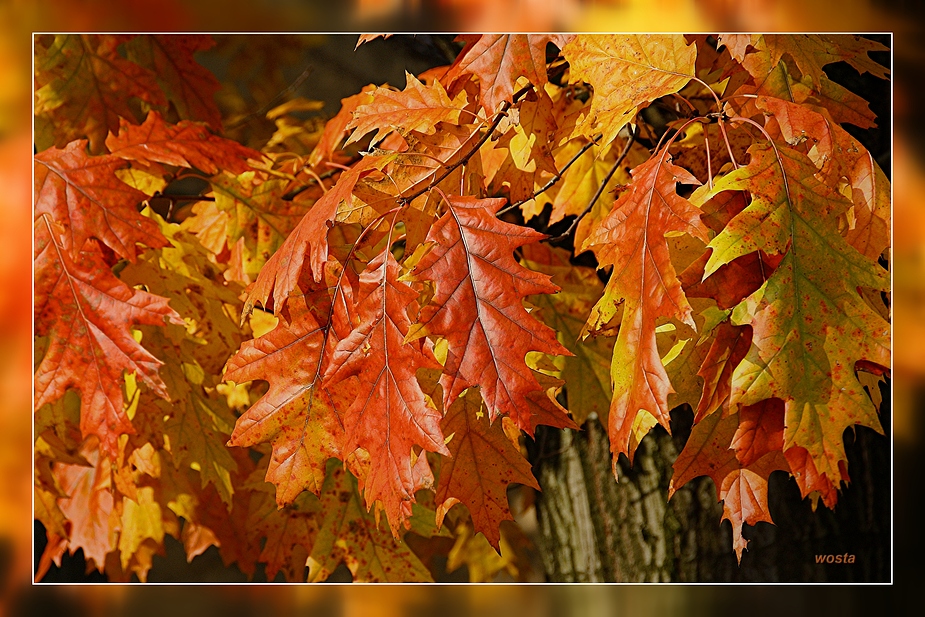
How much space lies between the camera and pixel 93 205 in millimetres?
911

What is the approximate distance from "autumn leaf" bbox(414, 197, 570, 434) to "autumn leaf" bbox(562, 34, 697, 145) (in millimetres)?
150

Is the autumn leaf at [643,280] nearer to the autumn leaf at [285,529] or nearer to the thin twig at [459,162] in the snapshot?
the thin twig at [459,162]

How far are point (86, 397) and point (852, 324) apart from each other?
2.76ft

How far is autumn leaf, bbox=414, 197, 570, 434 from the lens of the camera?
67 cm

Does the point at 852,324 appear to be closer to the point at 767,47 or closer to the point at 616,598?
the point at 767,47

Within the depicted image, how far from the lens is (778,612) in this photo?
40.4 inches

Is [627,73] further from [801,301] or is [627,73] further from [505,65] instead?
[801,301]

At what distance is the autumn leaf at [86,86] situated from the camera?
1.07 metres

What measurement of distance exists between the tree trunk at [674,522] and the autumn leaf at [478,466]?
0.39m

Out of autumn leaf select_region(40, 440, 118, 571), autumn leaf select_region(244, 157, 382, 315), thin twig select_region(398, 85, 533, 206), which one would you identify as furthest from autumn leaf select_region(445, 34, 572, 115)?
autumn leaf select_region(40, 440, 118, 571)

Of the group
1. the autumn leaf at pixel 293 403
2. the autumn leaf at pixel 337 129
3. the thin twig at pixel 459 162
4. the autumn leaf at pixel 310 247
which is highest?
the autumn leaf at pixel 337 129

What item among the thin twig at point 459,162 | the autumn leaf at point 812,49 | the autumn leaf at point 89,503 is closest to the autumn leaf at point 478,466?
the thin twig at point 459,162

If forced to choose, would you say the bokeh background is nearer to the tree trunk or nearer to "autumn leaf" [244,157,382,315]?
the tree trunk
